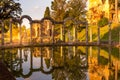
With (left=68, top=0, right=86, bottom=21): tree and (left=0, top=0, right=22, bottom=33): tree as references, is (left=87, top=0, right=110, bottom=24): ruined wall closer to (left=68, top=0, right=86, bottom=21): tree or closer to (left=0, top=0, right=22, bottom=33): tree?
(left=68, top=0, right=86, bottom=21): tree

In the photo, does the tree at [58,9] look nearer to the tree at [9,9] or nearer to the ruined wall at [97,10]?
the ruined wall at [97,10]

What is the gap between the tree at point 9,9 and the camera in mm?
60594

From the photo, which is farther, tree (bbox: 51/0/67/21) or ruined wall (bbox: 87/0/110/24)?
tree (bbox: 51/0/67/21)

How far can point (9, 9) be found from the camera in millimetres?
61781

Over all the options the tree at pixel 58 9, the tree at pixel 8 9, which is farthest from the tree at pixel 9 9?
the tree at pixel 58 9

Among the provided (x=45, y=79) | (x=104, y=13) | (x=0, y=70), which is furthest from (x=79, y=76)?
(x=104, y=13)

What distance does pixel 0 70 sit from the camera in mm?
14469

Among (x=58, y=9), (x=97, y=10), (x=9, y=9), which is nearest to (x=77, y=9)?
(x=58, y=9)

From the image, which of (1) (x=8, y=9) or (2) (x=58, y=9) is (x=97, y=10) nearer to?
(2) (x=58, y=9)

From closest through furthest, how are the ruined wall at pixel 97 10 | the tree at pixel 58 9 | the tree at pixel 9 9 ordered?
the tree at pixel 9 9
the ruined wall at pixel 97 10
the tree at pixel 58 9

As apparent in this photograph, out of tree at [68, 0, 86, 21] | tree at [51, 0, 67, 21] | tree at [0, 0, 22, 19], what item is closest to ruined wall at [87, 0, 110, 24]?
tree at [68, 0, 86, 21]

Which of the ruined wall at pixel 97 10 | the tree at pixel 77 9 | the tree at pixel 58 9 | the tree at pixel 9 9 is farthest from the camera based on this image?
the tree at pixel 58 9

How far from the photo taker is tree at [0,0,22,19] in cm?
6059

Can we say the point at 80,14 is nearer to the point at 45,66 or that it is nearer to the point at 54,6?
the point at 54,6
